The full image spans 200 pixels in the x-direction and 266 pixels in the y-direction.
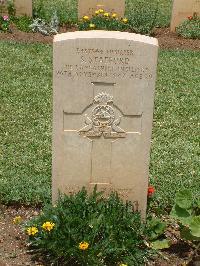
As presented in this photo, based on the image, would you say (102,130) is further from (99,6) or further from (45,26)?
(99,6)

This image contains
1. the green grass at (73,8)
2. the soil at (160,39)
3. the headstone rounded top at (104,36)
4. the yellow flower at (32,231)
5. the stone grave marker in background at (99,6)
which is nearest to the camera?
the headstone rounded top at (104,36)

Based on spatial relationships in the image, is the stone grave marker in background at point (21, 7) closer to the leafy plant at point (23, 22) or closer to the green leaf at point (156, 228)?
the leafy plant at point (23, 22)

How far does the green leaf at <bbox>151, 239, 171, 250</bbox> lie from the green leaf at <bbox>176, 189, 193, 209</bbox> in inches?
13.1

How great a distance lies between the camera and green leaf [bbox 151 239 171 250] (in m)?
4.50

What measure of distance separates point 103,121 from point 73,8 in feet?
29.5

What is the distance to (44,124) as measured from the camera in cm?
693

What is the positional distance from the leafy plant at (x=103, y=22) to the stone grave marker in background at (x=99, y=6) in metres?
0.14

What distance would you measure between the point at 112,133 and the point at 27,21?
7152 mm

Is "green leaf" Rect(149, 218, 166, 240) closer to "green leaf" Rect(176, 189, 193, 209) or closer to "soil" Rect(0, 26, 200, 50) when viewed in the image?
"green leaf" Rect(176, 189, 193, 209)

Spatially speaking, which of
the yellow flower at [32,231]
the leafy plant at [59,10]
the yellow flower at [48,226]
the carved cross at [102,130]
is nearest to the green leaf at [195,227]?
the carved cross at [102,130]

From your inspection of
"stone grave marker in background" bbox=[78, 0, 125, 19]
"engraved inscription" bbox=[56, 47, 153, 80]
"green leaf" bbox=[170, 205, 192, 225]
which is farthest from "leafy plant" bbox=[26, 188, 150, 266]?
"stone grave marker in background" bbox=[78, 0, 125, 19]

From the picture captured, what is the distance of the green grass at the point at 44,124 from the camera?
5473 millimetres

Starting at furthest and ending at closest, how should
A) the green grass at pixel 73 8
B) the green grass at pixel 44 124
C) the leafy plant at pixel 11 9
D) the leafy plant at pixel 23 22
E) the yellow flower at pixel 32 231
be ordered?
1. the green grass at pixel 73 8
2. the leafy plant at pixel 11 9
3. the leafy plant at pixel 23 22
4. the green grass at pixel 44 124
5. the yellow flower at pixel 32 231

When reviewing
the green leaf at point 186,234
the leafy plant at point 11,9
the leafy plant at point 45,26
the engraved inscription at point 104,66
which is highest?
the leafy plant at point 11,9
